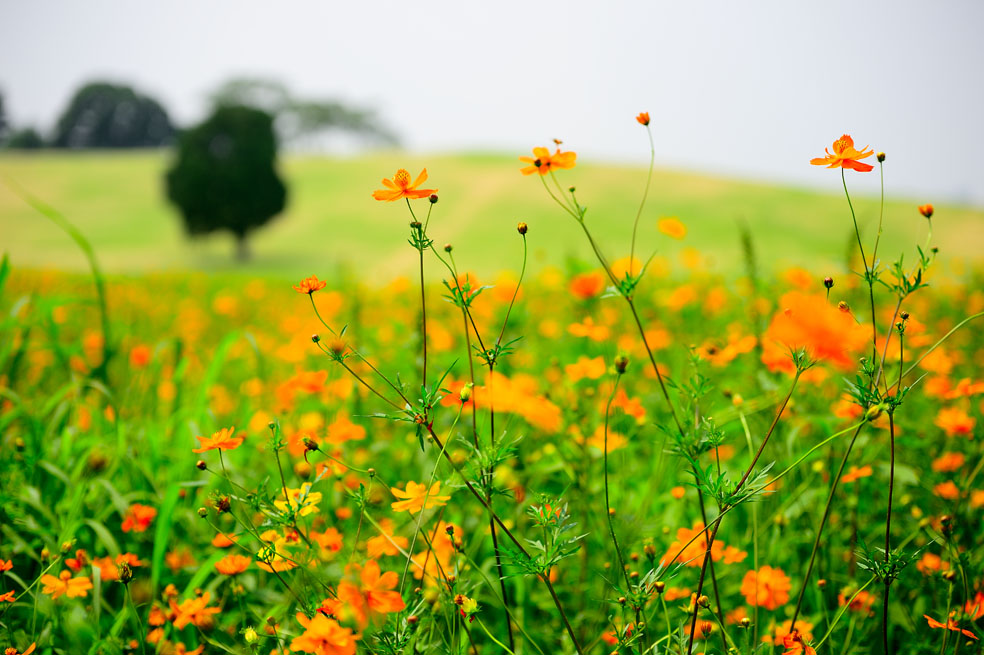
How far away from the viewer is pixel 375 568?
31.9 inches

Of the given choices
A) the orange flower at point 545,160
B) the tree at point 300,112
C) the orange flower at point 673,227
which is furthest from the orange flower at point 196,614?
the tree at point 300,112

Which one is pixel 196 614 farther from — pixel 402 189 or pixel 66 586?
pixel 402 189

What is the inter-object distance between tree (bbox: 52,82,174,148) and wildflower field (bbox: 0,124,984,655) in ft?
190

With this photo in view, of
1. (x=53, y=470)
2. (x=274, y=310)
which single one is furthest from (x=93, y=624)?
(x=274, y=310)

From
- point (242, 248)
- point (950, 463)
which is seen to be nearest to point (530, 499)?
point (950, 463)

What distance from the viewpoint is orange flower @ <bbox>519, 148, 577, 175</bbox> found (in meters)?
0.82

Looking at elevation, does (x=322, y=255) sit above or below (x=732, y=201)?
below

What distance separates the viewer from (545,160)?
2.74 ft

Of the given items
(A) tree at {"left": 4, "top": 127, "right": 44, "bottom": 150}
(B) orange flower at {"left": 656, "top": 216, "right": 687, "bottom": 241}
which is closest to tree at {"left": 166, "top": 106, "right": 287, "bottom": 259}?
(B) orange flower at {"left": 656, "top": 216, "right": 687, "bottom": 241}

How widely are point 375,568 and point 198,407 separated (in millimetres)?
1127

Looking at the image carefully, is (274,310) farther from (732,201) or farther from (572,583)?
(732,201)

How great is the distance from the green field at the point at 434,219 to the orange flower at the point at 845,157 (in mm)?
12290

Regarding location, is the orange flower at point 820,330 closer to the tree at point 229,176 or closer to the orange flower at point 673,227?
the orange flower at point 673,227

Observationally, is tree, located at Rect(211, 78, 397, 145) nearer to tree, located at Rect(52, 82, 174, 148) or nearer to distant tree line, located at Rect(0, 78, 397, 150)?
distant tree line, located at Rect(0, 78, 397, 150)
